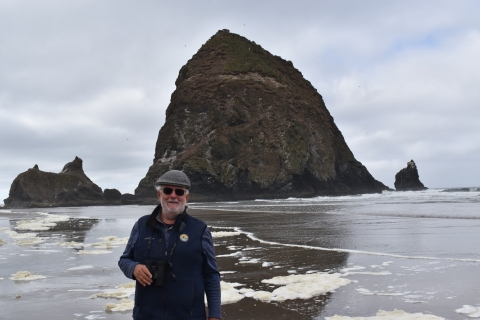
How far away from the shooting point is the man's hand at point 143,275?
2.84 metres

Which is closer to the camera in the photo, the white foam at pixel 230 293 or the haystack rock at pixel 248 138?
the white foam at pixel 230 293

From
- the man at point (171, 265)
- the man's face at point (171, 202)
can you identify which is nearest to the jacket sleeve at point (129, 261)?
the man at point (171, 265)

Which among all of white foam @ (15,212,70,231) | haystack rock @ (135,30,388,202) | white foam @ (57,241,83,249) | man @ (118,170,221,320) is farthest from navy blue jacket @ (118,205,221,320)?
haystack rock @ (135,30,388,202)

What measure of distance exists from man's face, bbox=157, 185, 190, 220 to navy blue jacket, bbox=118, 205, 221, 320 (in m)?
0.05

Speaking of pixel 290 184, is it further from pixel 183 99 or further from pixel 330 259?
pixel 330 259

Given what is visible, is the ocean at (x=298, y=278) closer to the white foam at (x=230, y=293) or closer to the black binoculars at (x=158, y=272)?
the white foam at (x=230, y=293)

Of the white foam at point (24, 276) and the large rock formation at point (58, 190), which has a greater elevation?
the large rock formation at point (58, 190)

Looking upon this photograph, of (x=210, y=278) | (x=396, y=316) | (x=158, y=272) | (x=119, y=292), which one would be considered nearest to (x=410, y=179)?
(x=119, y=292)

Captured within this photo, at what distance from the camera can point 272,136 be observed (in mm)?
74188

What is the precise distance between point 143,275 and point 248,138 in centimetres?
7106

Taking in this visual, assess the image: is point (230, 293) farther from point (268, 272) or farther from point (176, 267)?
point (176, 267)

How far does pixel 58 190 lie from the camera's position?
8838cm

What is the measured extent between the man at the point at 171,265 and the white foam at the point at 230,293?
3378 millimetres

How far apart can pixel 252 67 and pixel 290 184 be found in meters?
25.7
